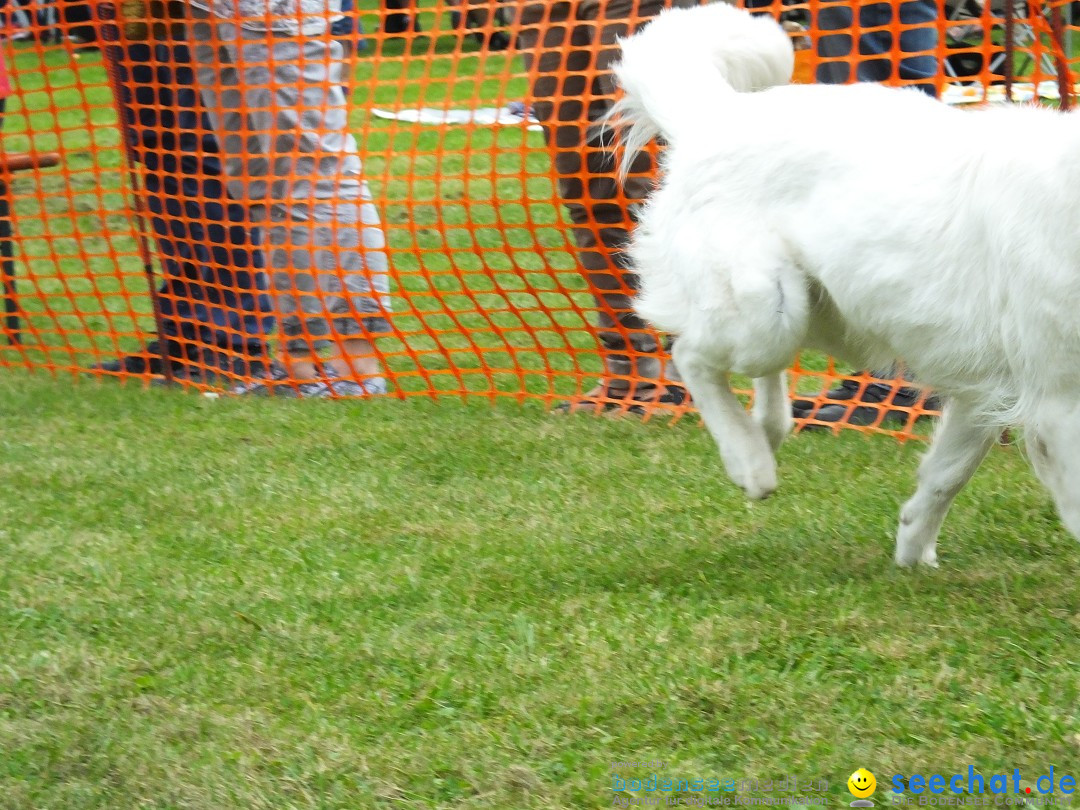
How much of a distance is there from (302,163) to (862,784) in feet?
13.3

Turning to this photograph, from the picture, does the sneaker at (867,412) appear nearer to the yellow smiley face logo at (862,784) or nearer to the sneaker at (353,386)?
the sneaker at (353,386)

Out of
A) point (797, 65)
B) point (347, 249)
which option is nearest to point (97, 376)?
point (347, 249)

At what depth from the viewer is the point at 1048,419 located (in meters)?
2.92

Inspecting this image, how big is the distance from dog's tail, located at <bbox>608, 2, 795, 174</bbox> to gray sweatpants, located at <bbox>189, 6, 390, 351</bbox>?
7.10 feet

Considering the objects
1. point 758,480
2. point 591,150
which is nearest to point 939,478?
point 758,480

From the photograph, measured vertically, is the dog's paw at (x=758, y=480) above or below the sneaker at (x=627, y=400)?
above

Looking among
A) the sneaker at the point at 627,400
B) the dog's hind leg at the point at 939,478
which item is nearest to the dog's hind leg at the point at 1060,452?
the dog's hind leg at the point at 939,478

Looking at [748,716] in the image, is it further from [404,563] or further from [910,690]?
[404,563]

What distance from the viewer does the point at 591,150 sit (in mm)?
5121

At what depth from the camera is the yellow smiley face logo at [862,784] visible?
242cm

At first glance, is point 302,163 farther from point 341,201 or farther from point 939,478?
point 939,478

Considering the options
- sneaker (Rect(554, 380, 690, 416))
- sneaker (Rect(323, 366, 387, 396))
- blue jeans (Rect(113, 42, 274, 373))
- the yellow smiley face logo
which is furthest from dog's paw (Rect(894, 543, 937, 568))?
blue jeans (Rect(113, 42, 274, 373))

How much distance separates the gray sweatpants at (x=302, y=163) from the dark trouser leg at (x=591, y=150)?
91 centimetres

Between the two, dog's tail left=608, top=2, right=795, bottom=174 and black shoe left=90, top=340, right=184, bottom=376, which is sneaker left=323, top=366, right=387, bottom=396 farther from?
dog's tail left=608, top=2, right=795, bottom=174
